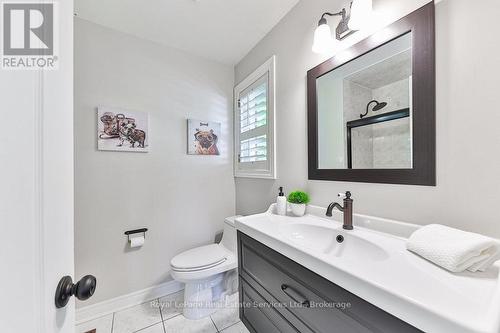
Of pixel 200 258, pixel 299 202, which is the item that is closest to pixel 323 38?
pixel 299 202

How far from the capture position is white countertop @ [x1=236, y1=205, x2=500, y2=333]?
1.31 feet

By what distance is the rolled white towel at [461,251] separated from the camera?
555mm

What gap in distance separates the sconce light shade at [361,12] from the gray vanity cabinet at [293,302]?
117 centimetres

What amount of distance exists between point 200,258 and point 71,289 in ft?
4.09

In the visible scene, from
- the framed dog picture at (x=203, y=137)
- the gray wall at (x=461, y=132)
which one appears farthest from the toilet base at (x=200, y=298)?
the gray wall at (x=461, y=132)

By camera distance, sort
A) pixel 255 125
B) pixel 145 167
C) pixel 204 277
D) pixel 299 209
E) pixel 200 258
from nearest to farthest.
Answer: pixel 299 209, pixel 204 277, pixel 200 258, pixel 145 167, pixel 255 125

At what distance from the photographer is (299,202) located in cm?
128

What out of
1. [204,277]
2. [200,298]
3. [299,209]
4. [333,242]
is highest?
[299,209]

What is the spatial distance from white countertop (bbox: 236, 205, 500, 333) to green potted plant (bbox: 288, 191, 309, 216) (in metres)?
0.38

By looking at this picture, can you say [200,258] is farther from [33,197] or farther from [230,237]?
[33,197]

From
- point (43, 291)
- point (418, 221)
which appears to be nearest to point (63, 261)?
point (43, 291)

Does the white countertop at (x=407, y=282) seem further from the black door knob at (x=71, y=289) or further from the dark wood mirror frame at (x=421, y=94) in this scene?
the black door knob at (x=71, y=289)

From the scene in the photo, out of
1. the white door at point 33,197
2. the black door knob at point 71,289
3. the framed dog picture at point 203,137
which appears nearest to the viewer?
A: the white door at point 33,197

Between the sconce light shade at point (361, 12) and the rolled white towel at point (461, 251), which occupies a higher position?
the sconce light shade at point (361, 12)
